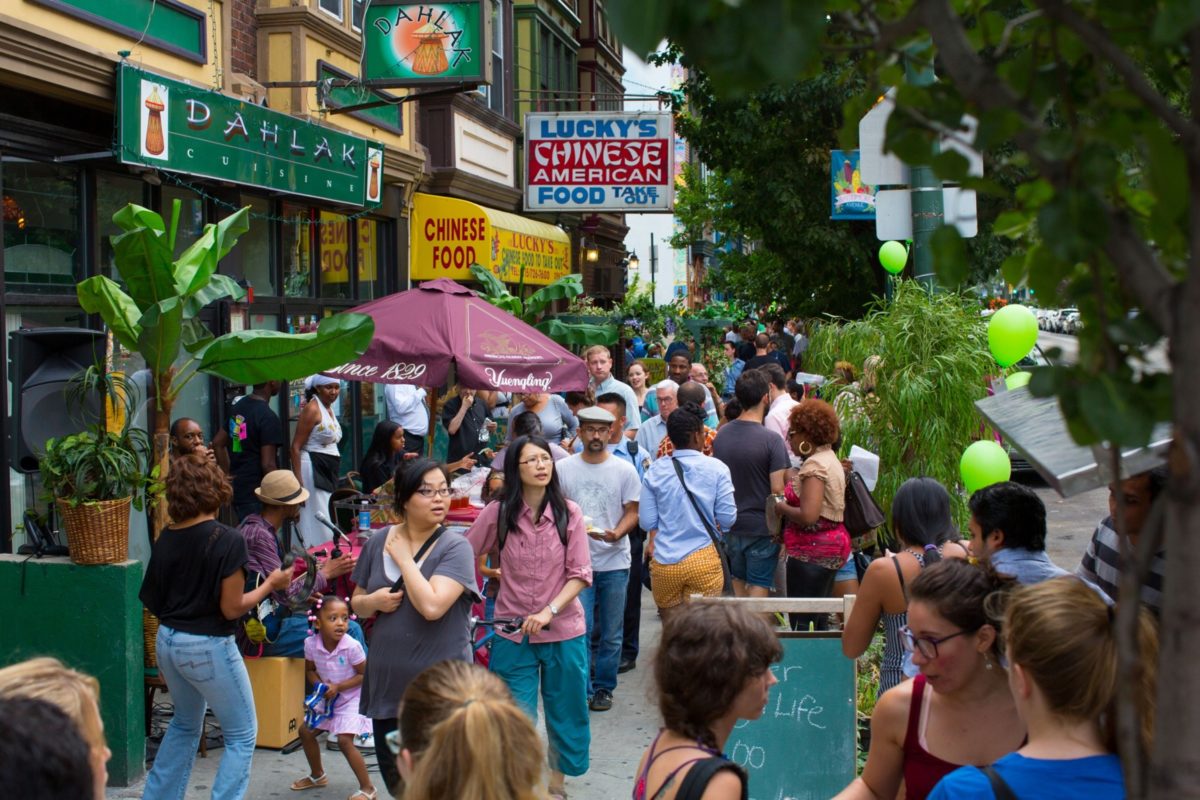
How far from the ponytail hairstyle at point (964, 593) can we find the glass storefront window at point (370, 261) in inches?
476

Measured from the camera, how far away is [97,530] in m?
6.30

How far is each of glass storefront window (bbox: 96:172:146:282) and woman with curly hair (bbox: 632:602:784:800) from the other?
25.0ft

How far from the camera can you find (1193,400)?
154 cm

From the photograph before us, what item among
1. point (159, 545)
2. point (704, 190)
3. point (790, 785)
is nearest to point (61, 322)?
point (159, 545)

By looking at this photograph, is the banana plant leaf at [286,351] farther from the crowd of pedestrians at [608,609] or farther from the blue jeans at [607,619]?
the blue jeans at [607,619]

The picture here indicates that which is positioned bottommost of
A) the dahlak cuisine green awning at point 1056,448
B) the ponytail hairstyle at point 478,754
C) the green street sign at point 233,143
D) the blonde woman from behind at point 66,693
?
the ponytail hairstyle at point 478,754

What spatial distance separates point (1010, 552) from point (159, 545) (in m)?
3.64

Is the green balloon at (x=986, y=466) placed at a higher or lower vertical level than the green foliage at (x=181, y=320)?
lower

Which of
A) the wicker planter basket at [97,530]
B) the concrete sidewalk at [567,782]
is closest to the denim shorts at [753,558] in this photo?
the concrete sidewalk at [567,782]

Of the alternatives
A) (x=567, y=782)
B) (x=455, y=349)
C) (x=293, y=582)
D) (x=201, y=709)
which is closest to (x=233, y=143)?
(x=455, y=349)

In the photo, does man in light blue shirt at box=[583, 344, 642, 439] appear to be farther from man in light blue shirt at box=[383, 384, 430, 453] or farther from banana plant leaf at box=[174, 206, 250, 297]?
banana plant leaf at box=[174, 206, 250, 297]

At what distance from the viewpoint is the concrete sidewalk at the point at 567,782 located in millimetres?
6512

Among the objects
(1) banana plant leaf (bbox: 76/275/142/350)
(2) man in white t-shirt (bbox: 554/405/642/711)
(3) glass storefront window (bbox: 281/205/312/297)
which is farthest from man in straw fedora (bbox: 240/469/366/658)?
(3) glass storefront window (bbox: 281/205/312/297)

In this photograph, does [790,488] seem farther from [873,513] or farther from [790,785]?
[790,785]
